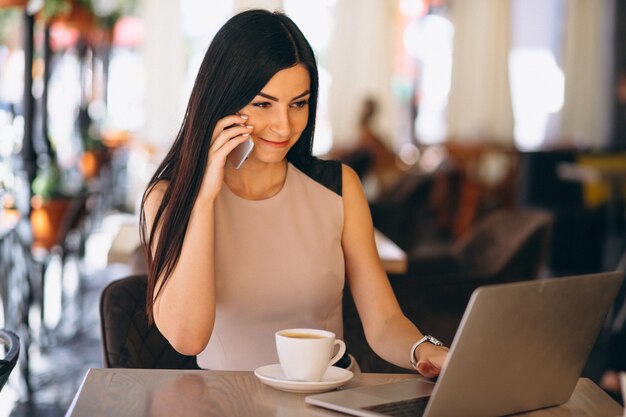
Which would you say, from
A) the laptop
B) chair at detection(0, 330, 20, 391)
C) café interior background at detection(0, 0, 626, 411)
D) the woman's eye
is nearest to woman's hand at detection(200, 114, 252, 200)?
the woman's eye

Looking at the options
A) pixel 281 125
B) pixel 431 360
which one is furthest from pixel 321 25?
pixel 431 360

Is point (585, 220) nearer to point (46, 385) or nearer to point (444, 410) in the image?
point (46, 385)

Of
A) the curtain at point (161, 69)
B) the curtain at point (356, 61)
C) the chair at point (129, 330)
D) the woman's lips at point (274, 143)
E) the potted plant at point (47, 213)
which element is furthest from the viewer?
the curtain at point (356, 61)

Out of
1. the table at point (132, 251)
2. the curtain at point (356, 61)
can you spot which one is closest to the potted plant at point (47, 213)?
Answer: the table at point (132, 251)

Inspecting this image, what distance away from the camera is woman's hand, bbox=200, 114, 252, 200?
6.35ft

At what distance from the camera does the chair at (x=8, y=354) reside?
4.97 ft

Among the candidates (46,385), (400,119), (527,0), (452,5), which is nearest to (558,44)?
(527,0)

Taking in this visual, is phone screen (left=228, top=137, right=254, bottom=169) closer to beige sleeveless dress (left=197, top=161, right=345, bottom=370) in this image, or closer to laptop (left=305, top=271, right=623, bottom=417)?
beige sleeveless dress (left=197, top=161, right=345, bottom=370)

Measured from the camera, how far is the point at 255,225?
2.15 metres

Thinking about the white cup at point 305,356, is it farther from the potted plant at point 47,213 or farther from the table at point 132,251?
the potted plant at point 47,213

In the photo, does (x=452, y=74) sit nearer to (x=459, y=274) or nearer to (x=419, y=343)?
(x=459, y=274)

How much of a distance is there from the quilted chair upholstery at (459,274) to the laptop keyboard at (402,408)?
0.88 m

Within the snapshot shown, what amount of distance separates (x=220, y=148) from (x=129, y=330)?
0.49 m

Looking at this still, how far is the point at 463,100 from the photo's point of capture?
11.2m
